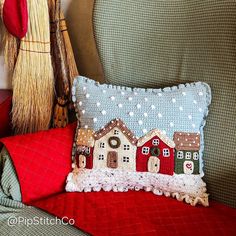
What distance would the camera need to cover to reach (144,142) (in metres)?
1.11

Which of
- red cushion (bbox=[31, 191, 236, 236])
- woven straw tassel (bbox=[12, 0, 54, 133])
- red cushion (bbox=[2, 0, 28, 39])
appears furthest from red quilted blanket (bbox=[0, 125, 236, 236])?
red cushion (bbox=[2, 0, 28, 39])

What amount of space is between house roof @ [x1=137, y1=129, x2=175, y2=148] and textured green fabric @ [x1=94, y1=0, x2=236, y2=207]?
0.51ft

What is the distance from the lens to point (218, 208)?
1.10 meters

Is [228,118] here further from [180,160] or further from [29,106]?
[29,106]

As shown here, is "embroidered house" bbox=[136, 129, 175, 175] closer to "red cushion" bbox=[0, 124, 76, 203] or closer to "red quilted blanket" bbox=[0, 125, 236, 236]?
"red quilted blanket" bbox=[0, 125, 236, 236]

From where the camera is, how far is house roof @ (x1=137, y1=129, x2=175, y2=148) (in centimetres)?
110

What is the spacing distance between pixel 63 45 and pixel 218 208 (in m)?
0.91

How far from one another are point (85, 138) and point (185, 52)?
0.46 m

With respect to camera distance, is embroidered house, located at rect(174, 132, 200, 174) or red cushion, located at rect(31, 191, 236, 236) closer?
red cushion, located at rect(31, 191, 236, 236)

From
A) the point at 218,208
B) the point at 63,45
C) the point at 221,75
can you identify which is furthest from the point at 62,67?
the point at 218,208

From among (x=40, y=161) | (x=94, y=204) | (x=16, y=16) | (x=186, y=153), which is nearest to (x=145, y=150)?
(x=186, y=153)

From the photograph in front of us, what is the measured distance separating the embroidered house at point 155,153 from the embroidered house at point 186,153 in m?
0.02

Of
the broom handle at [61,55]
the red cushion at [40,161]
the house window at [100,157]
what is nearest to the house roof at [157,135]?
the house window at [100,157]

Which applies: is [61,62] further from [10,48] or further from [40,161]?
[40,161]
